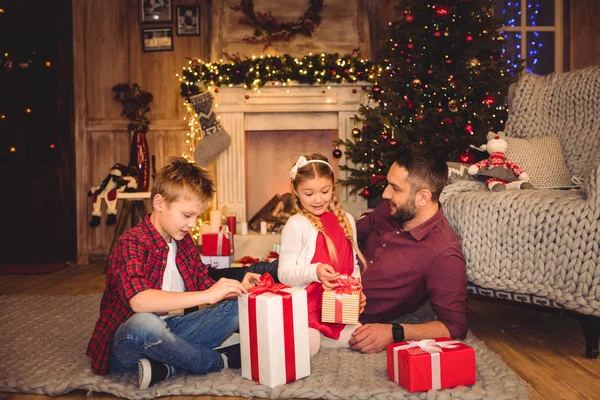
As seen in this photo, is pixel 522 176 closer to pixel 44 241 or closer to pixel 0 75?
pixel 44 241

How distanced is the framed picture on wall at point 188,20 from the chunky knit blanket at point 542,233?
10.4 feet

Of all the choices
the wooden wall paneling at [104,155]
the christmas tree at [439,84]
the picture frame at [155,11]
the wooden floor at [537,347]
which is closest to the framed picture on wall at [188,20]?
the picture frame at [155,11]

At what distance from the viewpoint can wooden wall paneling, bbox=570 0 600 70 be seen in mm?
5254

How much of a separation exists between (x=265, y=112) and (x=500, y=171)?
246 centimetres

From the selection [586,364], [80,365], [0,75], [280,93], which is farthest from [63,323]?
[0,75]

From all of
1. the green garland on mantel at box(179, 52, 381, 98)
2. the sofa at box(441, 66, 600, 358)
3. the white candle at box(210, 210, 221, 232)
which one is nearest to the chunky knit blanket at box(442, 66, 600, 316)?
the sofa at box(441, 66, 600, 358)

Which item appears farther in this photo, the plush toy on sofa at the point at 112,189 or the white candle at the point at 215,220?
the plush toy on sofa at the point at 112,189

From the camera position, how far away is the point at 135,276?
5.77 feet

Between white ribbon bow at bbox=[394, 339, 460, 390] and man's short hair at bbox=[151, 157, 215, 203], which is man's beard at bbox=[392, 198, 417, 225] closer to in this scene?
white ribbon bow at bbox=[394, 339, 460, 390]

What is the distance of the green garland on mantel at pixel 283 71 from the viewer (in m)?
4.46

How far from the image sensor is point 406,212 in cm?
225

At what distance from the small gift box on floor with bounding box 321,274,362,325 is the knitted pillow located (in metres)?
1.33

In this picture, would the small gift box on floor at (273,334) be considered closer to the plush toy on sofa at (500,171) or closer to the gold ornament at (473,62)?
the plush toy on sofa at (500,171)

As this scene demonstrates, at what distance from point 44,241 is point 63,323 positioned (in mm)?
2490
